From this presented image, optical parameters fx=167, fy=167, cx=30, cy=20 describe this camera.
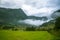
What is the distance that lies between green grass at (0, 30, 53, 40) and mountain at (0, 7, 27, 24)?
0.62 feet

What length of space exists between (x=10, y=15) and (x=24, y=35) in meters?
0.39

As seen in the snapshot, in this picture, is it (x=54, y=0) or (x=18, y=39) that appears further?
(x=54, y=0)

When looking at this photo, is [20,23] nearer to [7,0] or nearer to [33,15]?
[33,15]

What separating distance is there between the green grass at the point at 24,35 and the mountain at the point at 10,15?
19 centimetres

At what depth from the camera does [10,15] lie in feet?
8.73

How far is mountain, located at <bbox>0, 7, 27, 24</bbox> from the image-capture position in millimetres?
2637

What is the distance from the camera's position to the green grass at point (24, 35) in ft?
8.48

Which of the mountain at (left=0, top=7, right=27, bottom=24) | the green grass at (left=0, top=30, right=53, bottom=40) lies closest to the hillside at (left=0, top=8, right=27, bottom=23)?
the mountain at (left=0, top=7, right=27, bottom=24)

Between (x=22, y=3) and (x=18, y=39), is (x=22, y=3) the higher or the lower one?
the higher one

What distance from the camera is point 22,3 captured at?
2.71 m

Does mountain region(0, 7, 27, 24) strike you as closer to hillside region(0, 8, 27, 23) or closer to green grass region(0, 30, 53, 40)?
hillside region(0, 8, 27, 23)

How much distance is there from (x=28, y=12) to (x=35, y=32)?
1.14 ft

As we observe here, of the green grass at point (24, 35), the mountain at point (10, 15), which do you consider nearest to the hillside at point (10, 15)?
the mountain at point (10, 15)

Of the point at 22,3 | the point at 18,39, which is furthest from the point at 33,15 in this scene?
the point at 18,39
